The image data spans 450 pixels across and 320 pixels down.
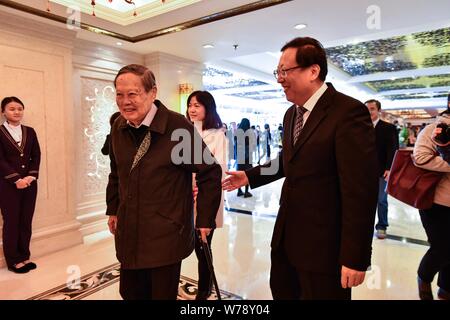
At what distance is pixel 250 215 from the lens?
4996mm

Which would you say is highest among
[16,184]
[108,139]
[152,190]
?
[108,139]

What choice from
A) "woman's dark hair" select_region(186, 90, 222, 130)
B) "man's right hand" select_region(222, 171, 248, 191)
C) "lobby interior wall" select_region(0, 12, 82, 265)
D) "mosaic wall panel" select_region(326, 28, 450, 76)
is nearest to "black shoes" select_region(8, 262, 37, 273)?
"lobby interior wall" select_region(0, 12, 82, 265)

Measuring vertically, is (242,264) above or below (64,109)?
below

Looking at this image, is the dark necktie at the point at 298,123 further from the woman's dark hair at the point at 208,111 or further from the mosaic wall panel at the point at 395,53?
the mosaic wall panel at the point at 395,53

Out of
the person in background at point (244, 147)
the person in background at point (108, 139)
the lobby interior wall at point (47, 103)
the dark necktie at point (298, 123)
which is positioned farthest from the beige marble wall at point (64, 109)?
the dark necktie at point (298, 123)

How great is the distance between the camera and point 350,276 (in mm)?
1128

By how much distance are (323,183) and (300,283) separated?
1.60ft

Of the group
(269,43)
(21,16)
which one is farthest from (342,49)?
(21,16)

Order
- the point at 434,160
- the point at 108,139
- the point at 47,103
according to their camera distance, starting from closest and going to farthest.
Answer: the point at 434,160
the point at 108,139
the point at 47,103

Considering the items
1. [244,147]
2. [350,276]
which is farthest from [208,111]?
[244,147]

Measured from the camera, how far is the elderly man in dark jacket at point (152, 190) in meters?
1.34

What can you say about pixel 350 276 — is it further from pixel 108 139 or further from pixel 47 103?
pixel 47 103

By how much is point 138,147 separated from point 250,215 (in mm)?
3837
